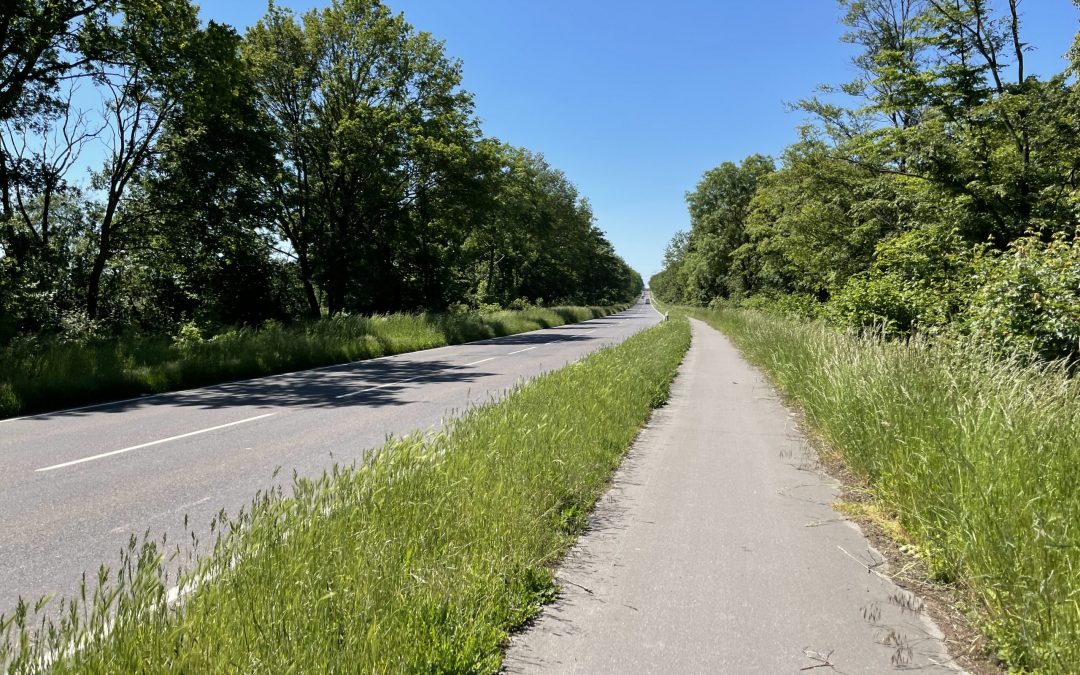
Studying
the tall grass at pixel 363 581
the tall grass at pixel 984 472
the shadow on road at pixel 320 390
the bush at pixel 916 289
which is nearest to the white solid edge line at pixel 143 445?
the shadow on road at pixel 320 390

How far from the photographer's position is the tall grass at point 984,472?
268 centimetres

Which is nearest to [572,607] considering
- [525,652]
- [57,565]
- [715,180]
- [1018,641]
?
[525,652]

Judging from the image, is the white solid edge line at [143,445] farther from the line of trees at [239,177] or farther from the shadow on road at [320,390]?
the line of trees at [239,177]

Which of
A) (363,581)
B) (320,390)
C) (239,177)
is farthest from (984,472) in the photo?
(239,177)

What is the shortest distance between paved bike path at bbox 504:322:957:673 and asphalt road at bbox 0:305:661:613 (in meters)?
3.00

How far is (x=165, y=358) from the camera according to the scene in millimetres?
12453

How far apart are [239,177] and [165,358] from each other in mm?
12545

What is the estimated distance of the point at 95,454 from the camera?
21.1ft

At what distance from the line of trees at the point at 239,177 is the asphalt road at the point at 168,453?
7.33 metres

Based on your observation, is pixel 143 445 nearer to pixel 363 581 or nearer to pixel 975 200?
pixel 363 581

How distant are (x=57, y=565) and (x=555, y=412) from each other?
15.7ft

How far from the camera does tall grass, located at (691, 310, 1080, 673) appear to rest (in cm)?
268

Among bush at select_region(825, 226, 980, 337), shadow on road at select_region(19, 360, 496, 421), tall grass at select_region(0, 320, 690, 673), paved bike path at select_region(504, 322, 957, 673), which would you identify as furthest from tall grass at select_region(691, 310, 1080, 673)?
shadow on road at select_region(19, 360, 496, 421)

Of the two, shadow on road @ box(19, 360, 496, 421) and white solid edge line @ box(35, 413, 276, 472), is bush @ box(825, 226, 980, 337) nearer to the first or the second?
shadow on road @ box(19, 360, 496, 421)
